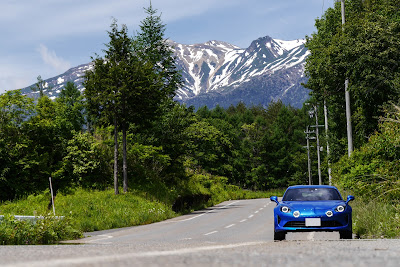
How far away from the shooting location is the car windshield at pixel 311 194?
12672 mm

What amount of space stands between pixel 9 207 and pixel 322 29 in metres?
28.6

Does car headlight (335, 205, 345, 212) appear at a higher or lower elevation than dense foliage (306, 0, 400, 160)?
lower

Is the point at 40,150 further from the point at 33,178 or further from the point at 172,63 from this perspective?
the point at 172,63

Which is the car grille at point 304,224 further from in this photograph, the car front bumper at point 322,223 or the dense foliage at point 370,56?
the dense foliage at point 370,56

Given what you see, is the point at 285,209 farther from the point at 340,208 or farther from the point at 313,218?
the point at 340,208

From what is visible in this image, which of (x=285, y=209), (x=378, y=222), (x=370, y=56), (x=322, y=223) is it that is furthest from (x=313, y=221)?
(x=370, y=56)

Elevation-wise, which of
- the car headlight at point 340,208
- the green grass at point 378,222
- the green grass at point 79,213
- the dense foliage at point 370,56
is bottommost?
the green grass at point 79,213

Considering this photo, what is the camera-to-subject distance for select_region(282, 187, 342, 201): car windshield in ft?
41.6

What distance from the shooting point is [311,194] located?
42.4 feet

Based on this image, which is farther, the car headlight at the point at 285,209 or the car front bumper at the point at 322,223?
the car headlight at the point at 285,209

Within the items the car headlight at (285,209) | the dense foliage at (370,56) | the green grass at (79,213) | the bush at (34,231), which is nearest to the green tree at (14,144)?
the green grass at (79,213)

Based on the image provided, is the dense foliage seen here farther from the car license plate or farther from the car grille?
the car license plate

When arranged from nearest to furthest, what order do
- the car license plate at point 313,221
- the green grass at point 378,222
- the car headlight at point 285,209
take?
the green grass at point 378,222 → the car license plate at point 313,221 → the car headlight at point 285,209

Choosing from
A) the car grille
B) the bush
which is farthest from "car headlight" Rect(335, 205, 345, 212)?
the bush
